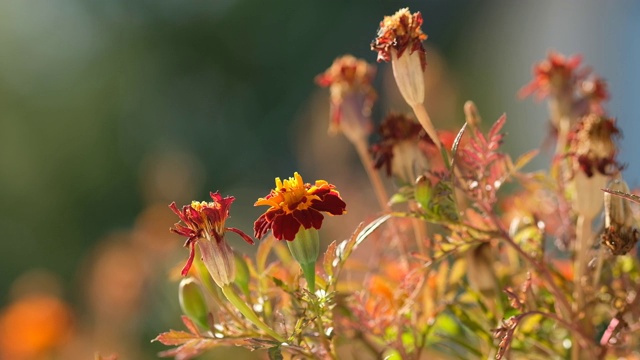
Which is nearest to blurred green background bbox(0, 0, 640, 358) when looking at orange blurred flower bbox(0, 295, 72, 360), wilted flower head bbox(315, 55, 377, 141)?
orange blurred flower bbox(0, 295, 72, 360)

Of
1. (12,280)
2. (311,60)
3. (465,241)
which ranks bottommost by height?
(465,241)

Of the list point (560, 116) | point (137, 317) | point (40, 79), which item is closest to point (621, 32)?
point (40, 79)

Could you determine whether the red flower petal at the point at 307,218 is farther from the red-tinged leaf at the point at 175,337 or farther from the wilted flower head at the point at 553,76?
the wilted flower head at the point at 553,76

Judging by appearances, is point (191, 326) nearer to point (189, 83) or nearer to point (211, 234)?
point (211, 234)

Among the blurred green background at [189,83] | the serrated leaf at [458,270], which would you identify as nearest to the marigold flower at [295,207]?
the serrated leaf at [458,270]

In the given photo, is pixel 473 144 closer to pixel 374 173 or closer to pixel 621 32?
pixel 374 173

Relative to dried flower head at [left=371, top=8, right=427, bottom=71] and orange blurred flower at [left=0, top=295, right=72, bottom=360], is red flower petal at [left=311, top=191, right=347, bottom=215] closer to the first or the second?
dried flower head at [left=371, top=8, right=427, bottom=71]

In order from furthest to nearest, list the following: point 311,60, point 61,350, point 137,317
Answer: point 311,60, point 137,317, point 61,350
